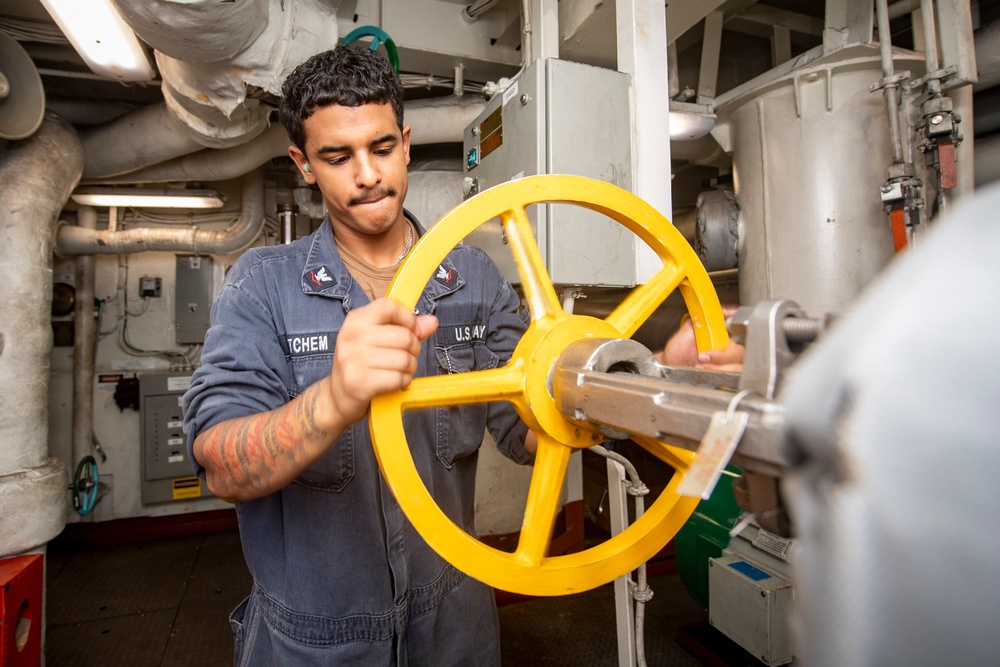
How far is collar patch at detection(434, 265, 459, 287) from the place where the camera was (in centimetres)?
108

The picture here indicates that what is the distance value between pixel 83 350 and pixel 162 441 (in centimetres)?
81

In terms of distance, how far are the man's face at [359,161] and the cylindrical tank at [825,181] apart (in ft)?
4.42

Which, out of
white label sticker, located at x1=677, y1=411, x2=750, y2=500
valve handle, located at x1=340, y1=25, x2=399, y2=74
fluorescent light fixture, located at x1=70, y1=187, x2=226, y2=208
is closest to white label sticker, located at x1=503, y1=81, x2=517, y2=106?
valve handle, located at x1=340, y1=25, x2=399, y2=74

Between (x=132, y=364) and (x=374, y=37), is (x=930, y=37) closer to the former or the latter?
(x=374, y=37)

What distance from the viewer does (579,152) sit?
56.1 inches

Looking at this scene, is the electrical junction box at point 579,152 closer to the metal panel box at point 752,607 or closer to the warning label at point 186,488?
the metal panel box at point 752,607

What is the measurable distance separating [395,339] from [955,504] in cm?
49

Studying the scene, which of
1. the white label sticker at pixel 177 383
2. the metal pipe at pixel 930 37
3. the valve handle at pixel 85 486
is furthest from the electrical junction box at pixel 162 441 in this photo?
the metal pipe at pixel 930 37

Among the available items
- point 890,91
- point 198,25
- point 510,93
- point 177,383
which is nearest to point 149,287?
point 177,383

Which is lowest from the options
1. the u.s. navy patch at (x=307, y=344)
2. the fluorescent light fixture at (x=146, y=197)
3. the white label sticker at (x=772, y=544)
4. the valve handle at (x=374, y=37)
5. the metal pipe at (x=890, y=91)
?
the white label sticker at (x=772, y=544)

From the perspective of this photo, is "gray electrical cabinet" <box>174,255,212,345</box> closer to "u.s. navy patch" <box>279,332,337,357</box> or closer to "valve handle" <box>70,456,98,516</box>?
"valve handle" <box>70,456,98,516</box>

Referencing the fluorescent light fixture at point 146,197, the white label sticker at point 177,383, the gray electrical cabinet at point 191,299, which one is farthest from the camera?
the gray electrical cabinet at point 191,299

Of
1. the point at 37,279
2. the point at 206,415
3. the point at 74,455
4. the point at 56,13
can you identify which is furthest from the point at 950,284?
the point at 74,455

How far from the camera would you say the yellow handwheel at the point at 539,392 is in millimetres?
615
